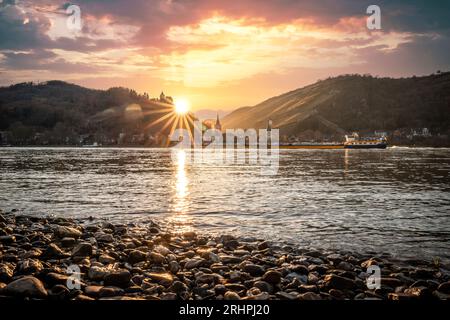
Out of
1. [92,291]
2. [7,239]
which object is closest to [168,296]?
[92,291]

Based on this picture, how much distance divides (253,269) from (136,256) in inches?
137

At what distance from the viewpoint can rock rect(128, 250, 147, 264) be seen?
396 inches

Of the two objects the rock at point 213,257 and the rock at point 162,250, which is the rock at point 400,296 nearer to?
the rock at point 213,257

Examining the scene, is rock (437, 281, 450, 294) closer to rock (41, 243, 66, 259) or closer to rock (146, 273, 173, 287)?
rock (146, 273, 173, 287)

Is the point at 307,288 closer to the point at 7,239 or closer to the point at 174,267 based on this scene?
the point at 174,267

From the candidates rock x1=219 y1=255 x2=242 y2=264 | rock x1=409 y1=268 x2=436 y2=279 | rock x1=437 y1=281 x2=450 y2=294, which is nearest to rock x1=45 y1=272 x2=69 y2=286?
rock x1=219 y1=255 x2=242 y2=264

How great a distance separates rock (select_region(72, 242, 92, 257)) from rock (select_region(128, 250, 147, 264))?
1327mm

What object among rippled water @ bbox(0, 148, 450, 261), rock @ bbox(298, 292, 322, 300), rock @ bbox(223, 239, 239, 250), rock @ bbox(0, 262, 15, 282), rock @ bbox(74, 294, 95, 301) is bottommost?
rippled water @ bbox(0, 148, 450, 261)

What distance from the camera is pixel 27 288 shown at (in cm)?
723

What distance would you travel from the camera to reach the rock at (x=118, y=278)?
324 inches

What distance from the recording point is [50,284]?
7.94 m
